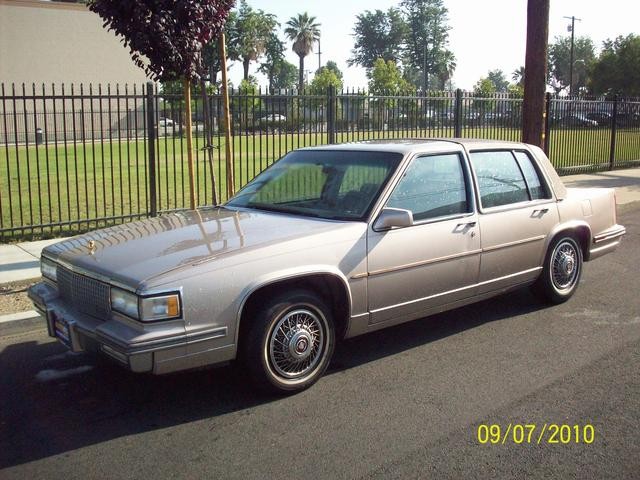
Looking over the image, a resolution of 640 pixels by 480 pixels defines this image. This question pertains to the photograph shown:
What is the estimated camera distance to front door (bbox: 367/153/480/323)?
4.73 m

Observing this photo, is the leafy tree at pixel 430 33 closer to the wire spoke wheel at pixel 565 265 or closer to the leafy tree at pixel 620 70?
the leafy tree at pixel 620 70

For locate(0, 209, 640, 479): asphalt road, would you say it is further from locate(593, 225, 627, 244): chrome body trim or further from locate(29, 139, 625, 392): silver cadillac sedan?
locate(593, 225, 627, 244): chrome body trim

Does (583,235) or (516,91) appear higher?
(516,91)

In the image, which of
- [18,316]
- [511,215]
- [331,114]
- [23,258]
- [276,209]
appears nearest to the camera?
[276,209]

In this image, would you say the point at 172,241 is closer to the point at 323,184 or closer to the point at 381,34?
the point at 323,184

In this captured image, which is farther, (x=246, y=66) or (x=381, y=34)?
(x=381, y=34)

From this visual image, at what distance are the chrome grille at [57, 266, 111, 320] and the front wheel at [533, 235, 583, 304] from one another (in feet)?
13.1

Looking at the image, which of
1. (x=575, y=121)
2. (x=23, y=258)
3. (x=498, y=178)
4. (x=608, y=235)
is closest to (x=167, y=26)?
(x=23, y=258)

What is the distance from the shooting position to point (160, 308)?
3787 millimetres

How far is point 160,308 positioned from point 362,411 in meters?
1.40

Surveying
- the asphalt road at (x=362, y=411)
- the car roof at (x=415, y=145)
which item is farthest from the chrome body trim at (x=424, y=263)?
the car roof at (x=415, y=145)

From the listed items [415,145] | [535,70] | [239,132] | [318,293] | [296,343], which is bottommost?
[296,343]

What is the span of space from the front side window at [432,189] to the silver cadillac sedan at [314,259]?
0.04 feet

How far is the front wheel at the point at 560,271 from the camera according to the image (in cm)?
618
